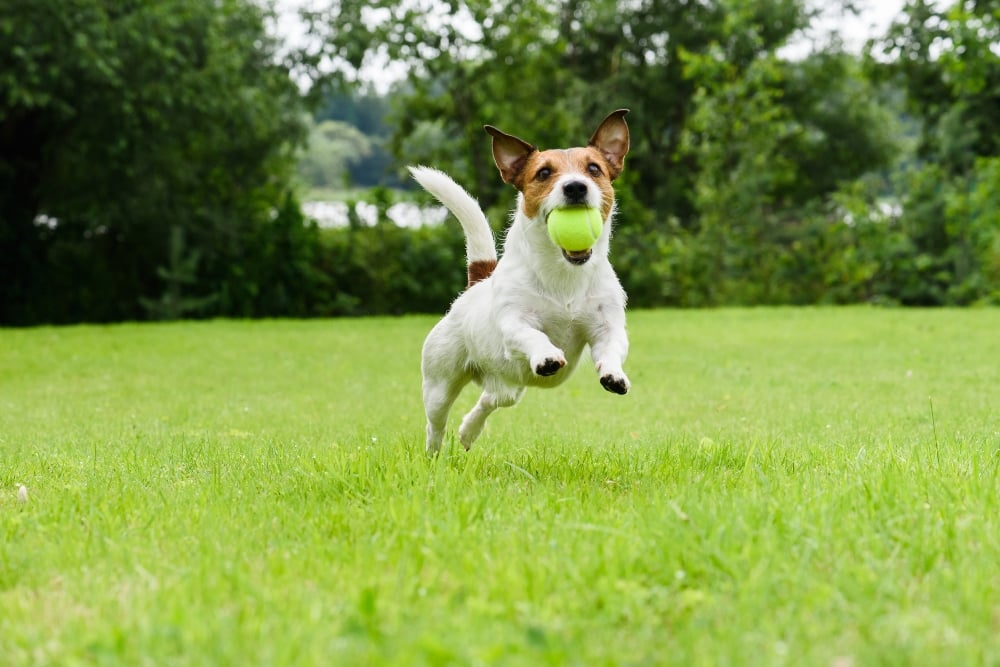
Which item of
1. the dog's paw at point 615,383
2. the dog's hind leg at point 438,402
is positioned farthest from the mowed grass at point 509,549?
the dog's paw at point 615,383

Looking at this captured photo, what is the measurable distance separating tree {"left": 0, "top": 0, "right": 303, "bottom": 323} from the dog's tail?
1421 centimetres

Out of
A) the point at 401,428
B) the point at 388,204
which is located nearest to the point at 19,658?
the point at 401,428

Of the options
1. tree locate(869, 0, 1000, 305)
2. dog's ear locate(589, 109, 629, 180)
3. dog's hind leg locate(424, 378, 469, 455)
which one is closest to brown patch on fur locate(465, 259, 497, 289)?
dog's hind leg locate(424, 378, 469, 455)

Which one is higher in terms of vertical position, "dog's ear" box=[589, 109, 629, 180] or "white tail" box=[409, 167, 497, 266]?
"dog's ear" box=[589, 109, 629, 180]

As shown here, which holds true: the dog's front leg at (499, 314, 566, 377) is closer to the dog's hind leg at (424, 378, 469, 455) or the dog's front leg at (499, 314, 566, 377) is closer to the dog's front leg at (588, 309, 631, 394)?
the dog's front leg at (588, 309, 631, 394)

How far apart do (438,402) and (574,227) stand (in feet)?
4.76

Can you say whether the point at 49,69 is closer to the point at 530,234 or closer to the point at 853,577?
the point at 530,234

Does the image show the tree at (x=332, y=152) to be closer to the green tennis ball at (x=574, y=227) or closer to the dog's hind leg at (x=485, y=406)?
the dog's hind leg at (x=485, y=406)

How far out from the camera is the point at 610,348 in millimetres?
4883

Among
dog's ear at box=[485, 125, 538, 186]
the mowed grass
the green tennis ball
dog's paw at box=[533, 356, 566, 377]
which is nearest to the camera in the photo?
the mowed grass

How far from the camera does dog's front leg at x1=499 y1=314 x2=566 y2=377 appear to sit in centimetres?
458

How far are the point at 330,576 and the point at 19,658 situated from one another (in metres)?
0.87

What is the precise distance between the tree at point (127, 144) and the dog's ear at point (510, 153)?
14943mm

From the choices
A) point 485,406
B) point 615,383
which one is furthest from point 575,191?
point 485,406
